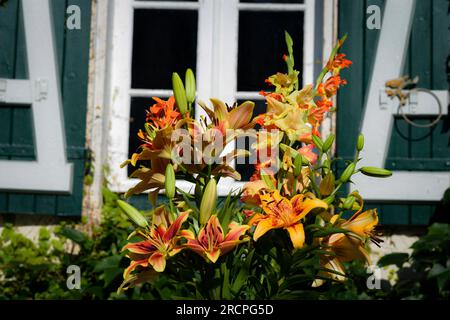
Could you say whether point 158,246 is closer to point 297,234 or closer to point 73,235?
point 297,234

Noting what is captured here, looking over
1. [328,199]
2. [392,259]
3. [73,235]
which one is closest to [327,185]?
[328,199]

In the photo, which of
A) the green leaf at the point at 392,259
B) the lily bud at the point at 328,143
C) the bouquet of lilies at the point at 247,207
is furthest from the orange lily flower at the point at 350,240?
the green leaf at the point at 392,259

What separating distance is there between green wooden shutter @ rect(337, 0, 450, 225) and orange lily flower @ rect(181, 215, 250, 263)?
2.04m

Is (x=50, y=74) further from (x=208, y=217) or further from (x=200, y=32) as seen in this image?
(x=208, y=217)

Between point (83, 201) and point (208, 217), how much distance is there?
82.4 inches

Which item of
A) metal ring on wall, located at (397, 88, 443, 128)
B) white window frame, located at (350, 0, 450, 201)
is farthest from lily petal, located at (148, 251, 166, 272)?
metal ring on wall, located at (397, 88, 443, 128)

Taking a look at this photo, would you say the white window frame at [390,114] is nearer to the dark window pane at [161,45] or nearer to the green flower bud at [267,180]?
the dark window pane at [161,45]

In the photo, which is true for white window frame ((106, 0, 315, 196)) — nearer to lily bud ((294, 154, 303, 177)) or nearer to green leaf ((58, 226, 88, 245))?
green leaf ((58, 226, 88, 245))

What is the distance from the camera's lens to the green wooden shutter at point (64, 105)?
283 centimetres

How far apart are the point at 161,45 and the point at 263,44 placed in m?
0.57

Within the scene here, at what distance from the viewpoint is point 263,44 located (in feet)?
10.0

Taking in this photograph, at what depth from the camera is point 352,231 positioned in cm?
89
